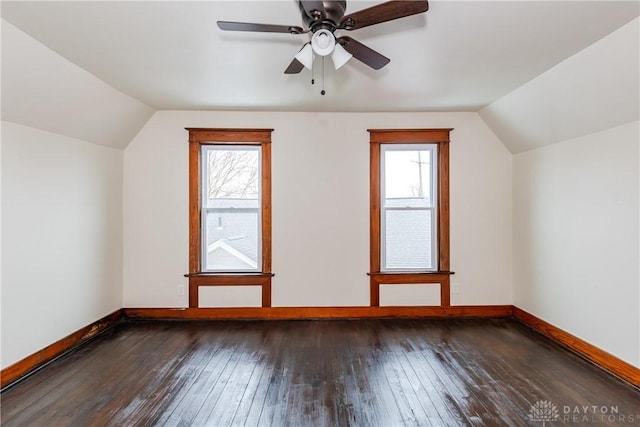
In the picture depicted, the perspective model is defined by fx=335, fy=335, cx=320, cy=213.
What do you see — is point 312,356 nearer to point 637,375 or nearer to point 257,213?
point 257,213

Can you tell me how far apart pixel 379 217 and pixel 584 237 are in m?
2.05

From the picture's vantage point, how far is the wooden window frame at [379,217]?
421 centimetres

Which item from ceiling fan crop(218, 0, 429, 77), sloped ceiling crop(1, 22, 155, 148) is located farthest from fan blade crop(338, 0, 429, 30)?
sloped ceiling crop(1, 22, 155, 148)

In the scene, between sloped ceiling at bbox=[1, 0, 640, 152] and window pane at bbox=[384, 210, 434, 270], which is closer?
sloped ceiling at bbox=[1, 0, 640, 152]

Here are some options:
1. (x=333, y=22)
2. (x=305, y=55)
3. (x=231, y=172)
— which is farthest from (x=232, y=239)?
(x=333, y=22)

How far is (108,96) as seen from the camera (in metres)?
3.27

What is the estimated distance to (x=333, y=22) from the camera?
1.87 m

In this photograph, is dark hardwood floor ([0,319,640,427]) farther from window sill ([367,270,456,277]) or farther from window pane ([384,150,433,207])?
window pane ([384,150,433,207])

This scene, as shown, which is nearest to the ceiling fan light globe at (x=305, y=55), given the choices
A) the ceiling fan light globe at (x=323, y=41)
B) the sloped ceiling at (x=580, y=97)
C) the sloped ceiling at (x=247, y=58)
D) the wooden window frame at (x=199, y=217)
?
the ceiling fan light globe at (x=323, y=41)

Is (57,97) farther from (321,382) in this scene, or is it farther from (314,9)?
(321,382)

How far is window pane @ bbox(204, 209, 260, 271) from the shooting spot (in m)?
4.25

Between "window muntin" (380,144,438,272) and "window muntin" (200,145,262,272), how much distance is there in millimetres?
1650

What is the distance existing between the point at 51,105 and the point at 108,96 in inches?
22.0

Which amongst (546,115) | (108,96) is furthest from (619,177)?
(108,96)
